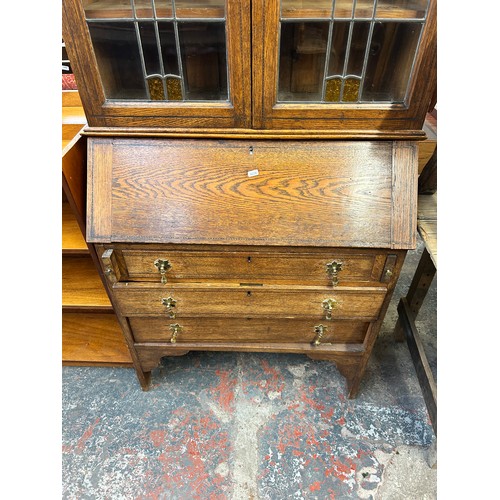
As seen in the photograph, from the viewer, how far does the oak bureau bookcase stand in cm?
116

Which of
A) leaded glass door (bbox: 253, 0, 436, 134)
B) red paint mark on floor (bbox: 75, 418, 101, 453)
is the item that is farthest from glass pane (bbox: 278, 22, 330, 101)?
red paint mark on floor (bbox: 75, 418, 101, 453)

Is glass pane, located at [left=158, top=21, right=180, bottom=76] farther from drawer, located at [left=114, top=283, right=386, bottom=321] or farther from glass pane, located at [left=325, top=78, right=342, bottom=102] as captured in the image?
drawer, located at [left=114, top=283, right=386, bottom=321]

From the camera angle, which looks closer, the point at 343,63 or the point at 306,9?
the point at 306,9

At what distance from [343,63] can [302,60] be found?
0.47 ft

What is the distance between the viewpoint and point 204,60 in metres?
1.24

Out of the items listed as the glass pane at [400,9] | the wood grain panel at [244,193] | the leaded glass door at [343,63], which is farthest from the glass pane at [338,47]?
the wood grain panel at [244,193]

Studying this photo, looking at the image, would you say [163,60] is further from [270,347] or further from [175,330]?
[270,347]

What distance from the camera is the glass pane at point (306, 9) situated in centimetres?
112

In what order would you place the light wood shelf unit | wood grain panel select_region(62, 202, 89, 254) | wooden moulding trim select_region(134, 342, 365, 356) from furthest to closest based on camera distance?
wooden moulding trim select_region(134, 342, 365, 356) → wood grain panel select_region(62, 202, 89, 254) → the light wood shelf unit

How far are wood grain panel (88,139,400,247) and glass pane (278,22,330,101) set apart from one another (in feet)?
0.60

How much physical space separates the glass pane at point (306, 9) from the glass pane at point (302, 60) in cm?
2

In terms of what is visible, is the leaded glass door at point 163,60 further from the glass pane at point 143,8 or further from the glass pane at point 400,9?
the glass pane at point 400,9

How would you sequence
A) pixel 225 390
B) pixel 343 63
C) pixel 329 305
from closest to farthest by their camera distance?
pixel 343 63 < pixel 329 305 < pixel 225 390

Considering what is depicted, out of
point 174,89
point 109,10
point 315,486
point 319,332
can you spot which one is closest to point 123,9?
point 109,10
